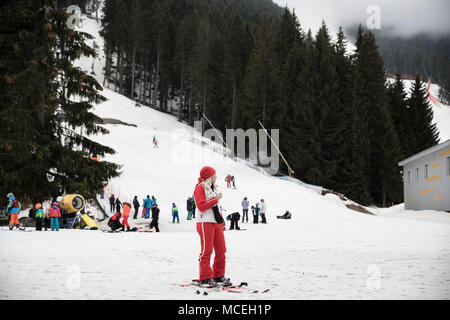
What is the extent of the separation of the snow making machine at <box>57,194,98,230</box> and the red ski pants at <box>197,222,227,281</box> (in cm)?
1170

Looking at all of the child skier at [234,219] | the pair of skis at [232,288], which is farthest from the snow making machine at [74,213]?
the pair of skis at [232,288]

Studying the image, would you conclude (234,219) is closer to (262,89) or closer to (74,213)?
(74,213)

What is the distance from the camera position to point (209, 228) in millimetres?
5344

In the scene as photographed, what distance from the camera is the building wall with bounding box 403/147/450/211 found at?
25.4m

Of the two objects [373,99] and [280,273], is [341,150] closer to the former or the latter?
[373,99]

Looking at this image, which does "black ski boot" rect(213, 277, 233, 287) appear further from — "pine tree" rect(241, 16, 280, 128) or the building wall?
"pine tree" rect(241, 16, 280, 128)

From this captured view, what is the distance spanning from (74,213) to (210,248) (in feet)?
40.8

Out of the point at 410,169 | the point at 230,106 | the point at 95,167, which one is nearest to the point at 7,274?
the point at 95,167

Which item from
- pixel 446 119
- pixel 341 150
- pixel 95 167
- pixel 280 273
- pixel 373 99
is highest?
pixel 446 119

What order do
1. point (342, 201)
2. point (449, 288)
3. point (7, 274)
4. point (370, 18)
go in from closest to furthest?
1. point (449, 288)
2. point (7, 274)
3. point (370, 18)
4. point (342, 201)

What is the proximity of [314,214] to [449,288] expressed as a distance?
20.8 meters

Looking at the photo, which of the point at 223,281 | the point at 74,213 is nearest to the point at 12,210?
the point at 74,213

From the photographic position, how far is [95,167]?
56.0ft
